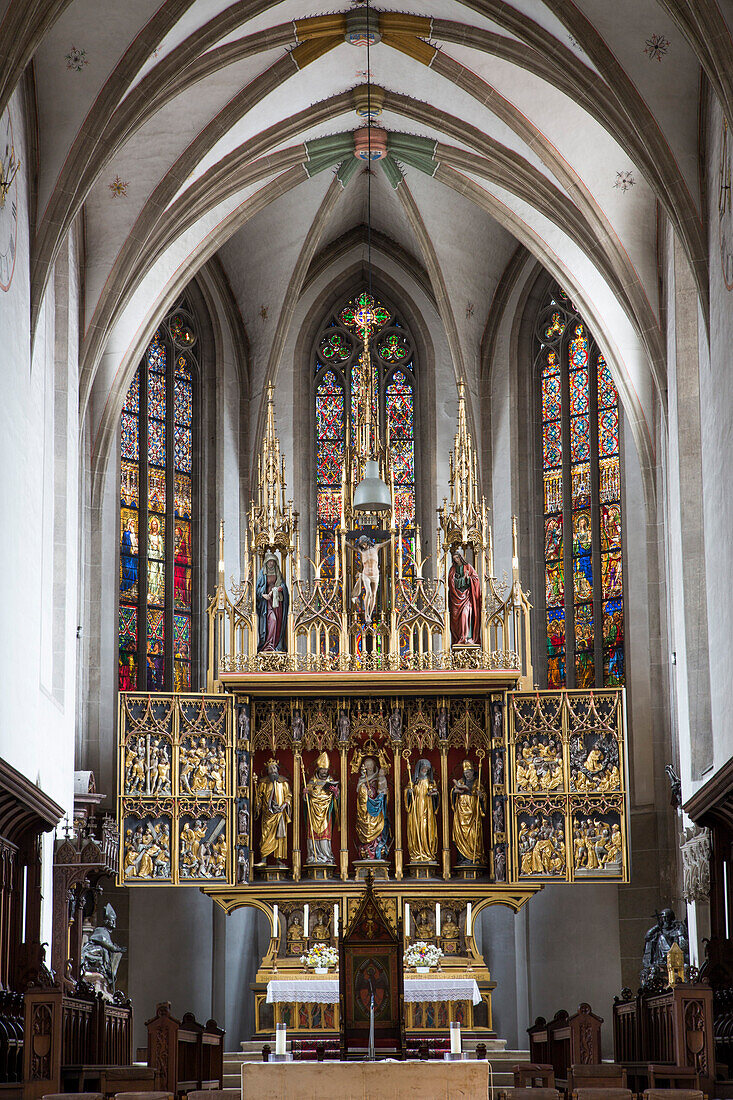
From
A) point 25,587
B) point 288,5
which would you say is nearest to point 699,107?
point 288,5

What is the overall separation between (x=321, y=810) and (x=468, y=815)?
1892 mm

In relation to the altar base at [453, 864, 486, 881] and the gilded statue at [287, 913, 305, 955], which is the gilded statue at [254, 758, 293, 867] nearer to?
the gilded statue at [287, 913, 305, 955]

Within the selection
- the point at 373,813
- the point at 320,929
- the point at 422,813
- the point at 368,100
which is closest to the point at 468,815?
the point at 422,813

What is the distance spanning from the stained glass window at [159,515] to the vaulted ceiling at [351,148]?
1.51 metres

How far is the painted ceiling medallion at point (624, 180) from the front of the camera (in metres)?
20.7

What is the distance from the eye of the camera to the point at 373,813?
20.7 metres

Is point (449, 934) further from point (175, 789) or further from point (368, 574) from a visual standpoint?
point (368, 574)

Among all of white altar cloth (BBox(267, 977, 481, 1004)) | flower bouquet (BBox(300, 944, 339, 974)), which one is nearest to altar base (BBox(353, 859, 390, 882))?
flower bouquet (BBox(300, 944, 339, 974))

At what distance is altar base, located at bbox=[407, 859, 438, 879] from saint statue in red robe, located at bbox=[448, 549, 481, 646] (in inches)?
112

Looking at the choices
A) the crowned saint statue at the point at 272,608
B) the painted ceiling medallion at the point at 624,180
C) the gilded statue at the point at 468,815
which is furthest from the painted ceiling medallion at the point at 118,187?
the gilded statue at the point at 468,815

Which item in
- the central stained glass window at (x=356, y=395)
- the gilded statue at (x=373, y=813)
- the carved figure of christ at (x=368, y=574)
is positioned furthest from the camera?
the central stained glass window at (x=356, y=395)

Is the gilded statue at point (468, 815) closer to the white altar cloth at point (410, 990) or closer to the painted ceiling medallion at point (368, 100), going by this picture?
the white altar cloth at point (410, 990)

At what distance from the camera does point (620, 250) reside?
69.2 feet

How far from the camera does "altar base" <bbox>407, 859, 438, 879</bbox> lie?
2030 centimetres
